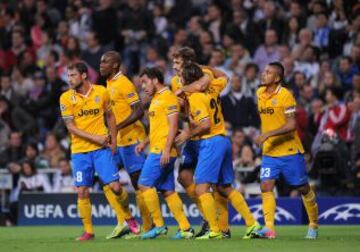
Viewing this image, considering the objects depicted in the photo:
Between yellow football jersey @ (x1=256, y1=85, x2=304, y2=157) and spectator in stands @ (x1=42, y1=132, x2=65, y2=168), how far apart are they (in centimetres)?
805

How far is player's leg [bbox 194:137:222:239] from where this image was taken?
45.3 feet

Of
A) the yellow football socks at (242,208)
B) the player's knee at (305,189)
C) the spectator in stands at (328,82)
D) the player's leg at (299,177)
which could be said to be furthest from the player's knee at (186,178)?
the spectator in stands at (328,82)

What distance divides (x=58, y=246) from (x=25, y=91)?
36.5ft

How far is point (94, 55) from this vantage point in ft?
78.3

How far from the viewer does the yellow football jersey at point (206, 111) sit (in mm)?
13922

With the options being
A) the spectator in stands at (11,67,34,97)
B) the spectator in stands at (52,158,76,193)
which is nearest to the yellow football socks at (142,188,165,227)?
the spectator in stands at (52,158,76,193)

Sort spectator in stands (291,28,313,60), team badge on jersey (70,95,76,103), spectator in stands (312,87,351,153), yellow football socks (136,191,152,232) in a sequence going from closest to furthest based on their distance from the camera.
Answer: team badge on jersey (70,95,76,103)
yellow football socks (136,191,152,232)
spectator in stands (312,87,351,153)
spectator in stands (291,28,313,60)

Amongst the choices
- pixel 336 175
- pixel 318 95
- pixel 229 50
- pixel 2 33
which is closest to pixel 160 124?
pixel 336 175

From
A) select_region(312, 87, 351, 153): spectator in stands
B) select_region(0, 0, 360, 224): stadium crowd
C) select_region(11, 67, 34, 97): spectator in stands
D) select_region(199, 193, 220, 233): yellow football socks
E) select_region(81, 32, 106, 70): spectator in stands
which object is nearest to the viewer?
select_region(199, 193, 220, 233): yellow football socks

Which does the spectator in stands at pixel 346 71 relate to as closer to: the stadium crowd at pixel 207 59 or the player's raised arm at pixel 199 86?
the stadium crowd at pixel 207 59

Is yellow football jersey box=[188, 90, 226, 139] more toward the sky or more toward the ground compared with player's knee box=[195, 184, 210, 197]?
more toward the sky

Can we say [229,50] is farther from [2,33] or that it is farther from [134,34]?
[2,33]

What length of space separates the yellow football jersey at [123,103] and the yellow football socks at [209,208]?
5.91 ft

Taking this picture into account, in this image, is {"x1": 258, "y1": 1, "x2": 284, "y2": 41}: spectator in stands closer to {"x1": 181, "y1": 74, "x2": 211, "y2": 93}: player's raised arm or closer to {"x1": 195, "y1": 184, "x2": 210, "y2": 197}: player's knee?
{"x1": 181, "y1": 74, "x2": 211, "y2": 93}: player's raised arm
